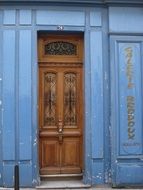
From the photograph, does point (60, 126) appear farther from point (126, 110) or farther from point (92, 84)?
point (126, 110)

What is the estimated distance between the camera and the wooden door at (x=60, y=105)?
30.6 ft

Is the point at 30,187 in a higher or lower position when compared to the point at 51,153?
lower

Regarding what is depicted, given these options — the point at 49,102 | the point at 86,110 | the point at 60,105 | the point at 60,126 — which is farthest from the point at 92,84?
the point at 60,126

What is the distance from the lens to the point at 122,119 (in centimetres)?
913

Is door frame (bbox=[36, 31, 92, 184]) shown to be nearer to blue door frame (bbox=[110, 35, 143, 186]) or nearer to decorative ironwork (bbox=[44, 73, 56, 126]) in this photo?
blue door frame (bbox=[110, 35, 143, 186])

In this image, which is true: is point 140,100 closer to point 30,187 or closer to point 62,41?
point 62,41

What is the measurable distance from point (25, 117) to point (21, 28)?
5.90ft

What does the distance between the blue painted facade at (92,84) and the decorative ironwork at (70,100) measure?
400 millimetres

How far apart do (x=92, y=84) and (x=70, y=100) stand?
0.63 metres

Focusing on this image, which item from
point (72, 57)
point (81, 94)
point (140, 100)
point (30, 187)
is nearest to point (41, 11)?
point (72, 57)

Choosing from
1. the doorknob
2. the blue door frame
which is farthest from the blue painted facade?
the doorknob

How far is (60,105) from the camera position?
9.36 metres

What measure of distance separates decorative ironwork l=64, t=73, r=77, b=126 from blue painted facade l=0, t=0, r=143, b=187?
0.40 metres

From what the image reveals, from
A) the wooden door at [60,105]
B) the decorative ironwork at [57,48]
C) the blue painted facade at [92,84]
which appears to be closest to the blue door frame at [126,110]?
the blue painted facade at [92,84]
